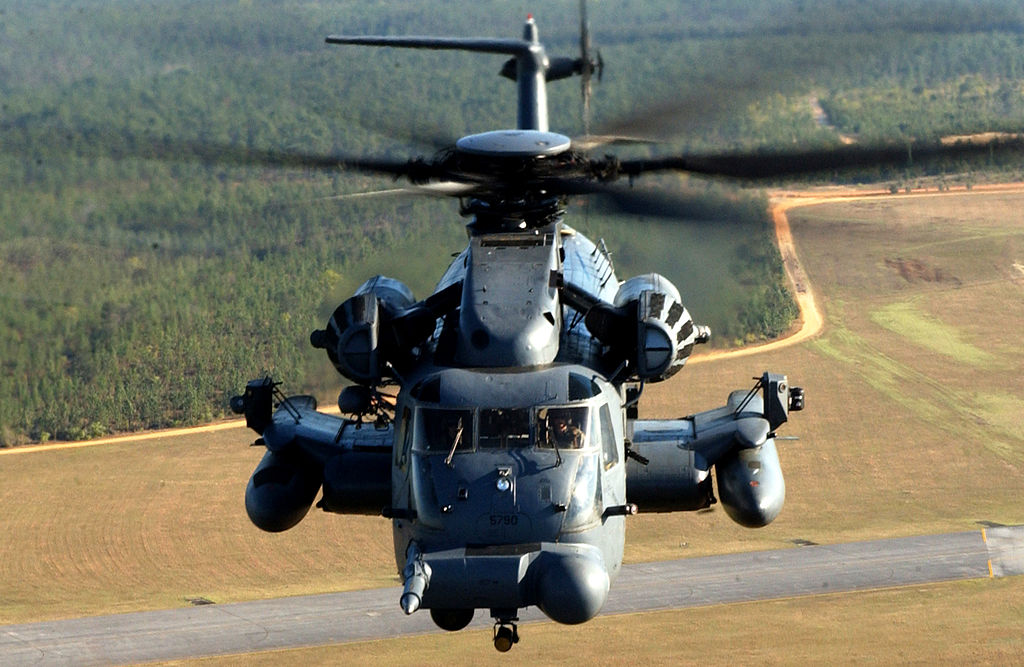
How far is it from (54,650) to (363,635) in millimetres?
8909

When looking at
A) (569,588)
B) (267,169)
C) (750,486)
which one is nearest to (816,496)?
(267,169)

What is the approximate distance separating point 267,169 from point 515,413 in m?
20.9

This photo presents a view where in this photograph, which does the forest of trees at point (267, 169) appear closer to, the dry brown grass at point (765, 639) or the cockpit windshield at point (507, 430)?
the cockpit windshield at point (507, 430)

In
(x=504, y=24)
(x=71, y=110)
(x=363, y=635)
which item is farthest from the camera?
(x=504, y=24)

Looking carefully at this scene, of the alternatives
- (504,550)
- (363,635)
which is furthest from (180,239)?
(504,550)

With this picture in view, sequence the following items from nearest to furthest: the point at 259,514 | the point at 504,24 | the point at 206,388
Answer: the point at 259,514 < the point at 206,388 < the point at 504,24

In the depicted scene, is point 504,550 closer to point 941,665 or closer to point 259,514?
point 259,514

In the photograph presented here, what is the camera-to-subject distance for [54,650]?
4600 centimetres

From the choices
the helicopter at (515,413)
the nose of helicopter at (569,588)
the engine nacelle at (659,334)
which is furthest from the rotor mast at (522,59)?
the nose of helicopter at (569,588)

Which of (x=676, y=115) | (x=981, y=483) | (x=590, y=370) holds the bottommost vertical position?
(x=981, y=483)

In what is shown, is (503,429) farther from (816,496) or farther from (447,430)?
(816,496)

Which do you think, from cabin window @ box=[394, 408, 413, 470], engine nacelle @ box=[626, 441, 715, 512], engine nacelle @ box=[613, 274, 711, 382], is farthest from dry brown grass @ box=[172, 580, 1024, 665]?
cabin window @ box=[394, 408, 413, 470]

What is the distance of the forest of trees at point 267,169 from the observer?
33.6m

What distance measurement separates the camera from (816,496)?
58.1 metres
